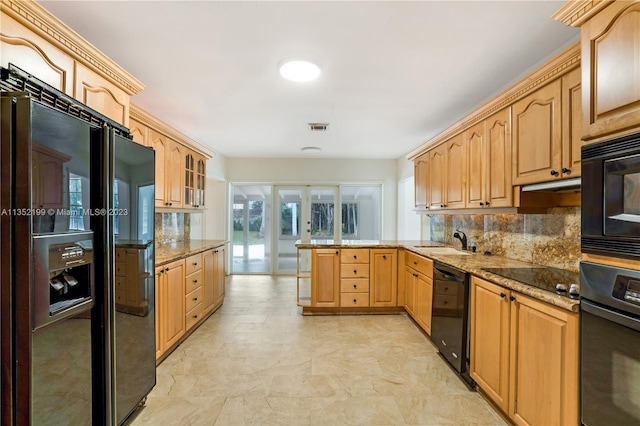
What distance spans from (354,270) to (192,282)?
6.24ft

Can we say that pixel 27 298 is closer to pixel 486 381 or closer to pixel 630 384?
pixel 630 384

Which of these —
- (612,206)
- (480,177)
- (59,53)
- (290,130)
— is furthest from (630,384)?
(290,130)

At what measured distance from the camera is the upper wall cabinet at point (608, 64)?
3.72 feet

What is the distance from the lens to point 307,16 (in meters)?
1.74

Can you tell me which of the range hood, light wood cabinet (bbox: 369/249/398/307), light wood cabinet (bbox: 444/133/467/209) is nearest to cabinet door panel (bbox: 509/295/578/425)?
the range hood

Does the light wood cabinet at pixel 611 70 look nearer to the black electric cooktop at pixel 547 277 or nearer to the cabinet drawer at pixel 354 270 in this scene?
the black electric cooktop at pixel 547 277

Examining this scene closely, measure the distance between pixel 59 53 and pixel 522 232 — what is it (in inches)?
135

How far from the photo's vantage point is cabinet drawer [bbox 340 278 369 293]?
382 cm

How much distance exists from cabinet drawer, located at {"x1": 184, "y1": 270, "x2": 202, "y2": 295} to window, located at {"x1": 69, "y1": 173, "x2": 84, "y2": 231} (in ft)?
5.82

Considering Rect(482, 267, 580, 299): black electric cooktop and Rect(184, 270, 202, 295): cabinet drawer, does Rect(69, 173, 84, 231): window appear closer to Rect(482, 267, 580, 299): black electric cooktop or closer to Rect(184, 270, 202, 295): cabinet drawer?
Rect(184, 270, 202, 295): cabinet drawer

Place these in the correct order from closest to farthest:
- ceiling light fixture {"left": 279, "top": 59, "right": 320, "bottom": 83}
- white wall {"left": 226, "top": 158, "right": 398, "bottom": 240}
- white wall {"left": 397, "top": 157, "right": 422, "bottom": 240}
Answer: ceiling light fixture {"left": 279, "top": 59, "right": 320, "bottom": 83}, white wall {"left": 397, "top": 157, "right": 422, "bottom": 240}, white wall {"left": 226, "top": 158, "right": 398, "bottom": 240}

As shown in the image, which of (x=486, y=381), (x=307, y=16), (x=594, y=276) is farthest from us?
(x=486, y=381)

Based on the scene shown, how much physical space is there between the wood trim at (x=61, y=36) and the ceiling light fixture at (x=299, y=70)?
1073 millimetres

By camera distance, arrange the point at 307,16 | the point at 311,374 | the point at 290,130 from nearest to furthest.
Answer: the point at 307,16
the point at 311,374
the point at 290,130
